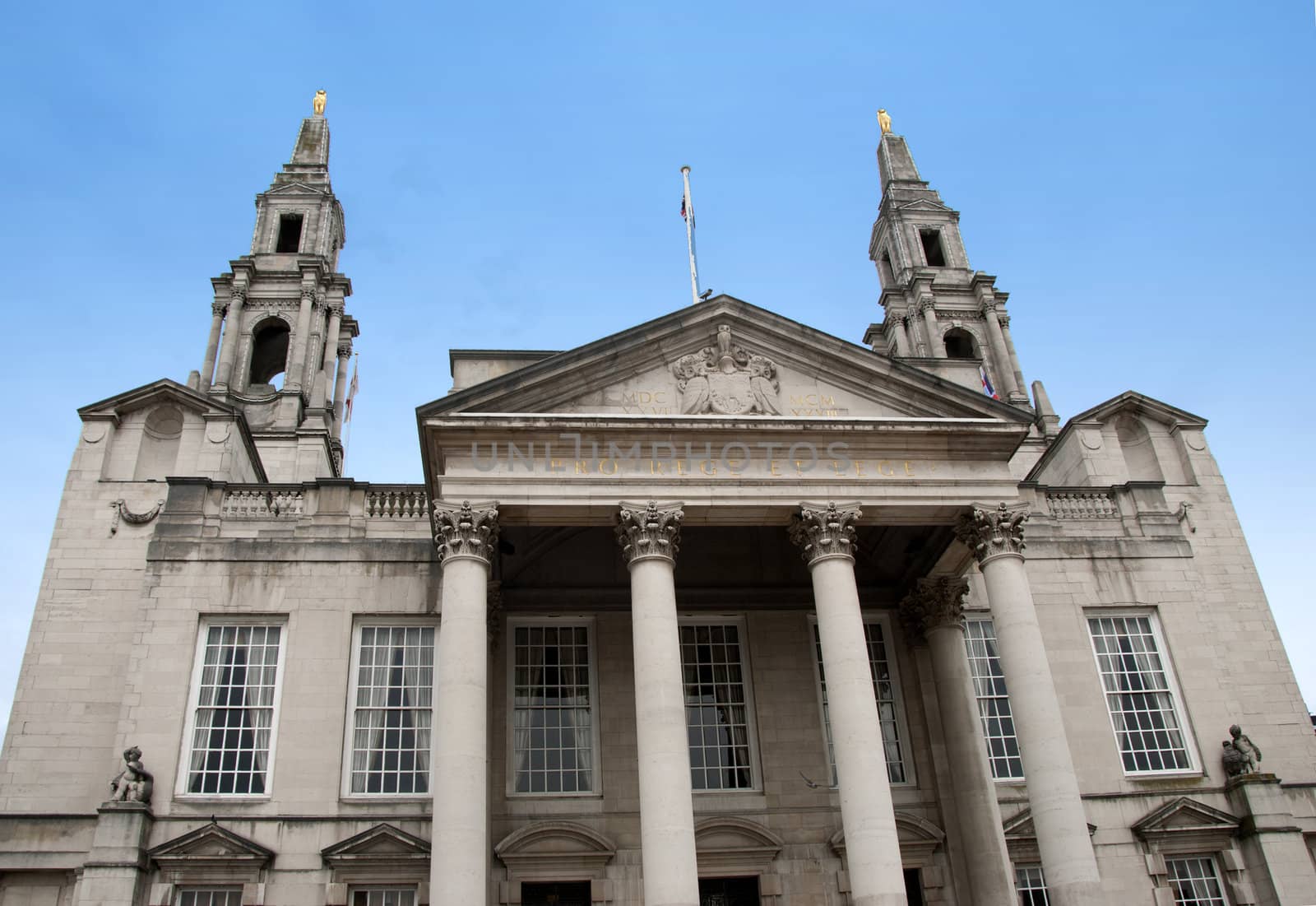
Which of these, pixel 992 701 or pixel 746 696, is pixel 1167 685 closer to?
pixel 992 701

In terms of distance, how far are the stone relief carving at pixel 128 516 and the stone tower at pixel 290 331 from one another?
11992 millimetres

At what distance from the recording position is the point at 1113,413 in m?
A: 25.5

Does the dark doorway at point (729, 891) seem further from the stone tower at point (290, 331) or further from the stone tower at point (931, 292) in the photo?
the stone tower at point (931, 292)

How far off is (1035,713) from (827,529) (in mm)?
4244

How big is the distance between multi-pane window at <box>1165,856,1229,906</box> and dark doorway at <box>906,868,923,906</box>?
14.9ft

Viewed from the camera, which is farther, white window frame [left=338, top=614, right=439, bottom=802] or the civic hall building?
white window frame [left=338, top=614, right=439, bottom=802]

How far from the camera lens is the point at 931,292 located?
141 ft

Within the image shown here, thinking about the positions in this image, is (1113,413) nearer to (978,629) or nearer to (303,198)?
(978,629)

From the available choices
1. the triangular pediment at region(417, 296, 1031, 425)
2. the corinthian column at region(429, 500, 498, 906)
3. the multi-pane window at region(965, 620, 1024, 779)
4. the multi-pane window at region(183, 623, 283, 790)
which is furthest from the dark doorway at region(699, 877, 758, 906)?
the triangular pediment at region(417, 296, 1031, 425)

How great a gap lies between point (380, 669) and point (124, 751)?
442 cm

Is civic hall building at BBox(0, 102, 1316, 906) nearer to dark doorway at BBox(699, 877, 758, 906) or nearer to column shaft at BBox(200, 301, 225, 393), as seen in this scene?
dark doorway at BBox(699, 877, 758, 906)

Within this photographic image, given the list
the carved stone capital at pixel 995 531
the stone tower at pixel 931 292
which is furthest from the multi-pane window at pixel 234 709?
the stone tower at pixel 931 292

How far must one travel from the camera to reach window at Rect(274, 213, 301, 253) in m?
41.9

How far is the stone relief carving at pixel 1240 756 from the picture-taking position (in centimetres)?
2030
